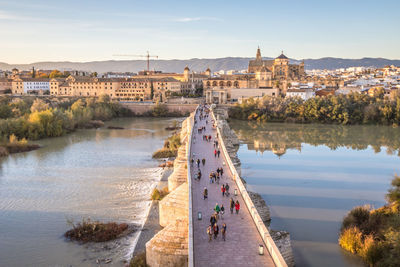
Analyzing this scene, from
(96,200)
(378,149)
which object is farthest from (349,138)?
(96,200)

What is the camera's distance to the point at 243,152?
26.3 meters

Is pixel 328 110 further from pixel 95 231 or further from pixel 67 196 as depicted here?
pixel 95 231

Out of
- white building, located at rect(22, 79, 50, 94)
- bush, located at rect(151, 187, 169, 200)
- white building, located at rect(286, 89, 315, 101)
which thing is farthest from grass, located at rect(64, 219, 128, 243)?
white building, located at rect(22, 79, 50, 94)

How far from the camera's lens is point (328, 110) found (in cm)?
4397

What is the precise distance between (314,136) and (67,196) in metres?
24.4

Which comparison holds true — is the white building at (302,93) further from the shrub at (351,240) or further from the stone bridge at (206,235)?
the shrub at (351,240)

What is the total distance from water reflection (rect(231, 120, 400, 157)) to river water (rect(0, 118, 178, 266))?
8964mm

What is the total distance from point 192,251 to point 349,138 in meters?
28.7

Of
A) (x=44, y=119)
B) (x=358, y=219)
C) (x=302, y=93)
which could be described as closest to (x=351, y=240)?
(x=358, y=219)

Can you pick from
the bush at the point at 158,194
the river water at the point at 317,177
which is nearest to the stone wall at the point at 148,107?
the river water at the point at 317,177

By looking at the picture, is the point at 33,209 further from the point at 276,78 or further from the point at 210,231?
the point at 276,78

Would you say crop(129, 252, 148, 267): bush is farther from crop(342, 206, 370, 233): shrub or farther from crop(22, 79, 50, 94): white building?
crop(22, 79, 50, 94): white building

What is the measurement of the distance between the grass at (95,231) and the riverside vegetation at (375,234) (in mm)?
6726

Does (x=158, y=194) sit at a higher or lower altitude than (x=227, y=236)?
lower
